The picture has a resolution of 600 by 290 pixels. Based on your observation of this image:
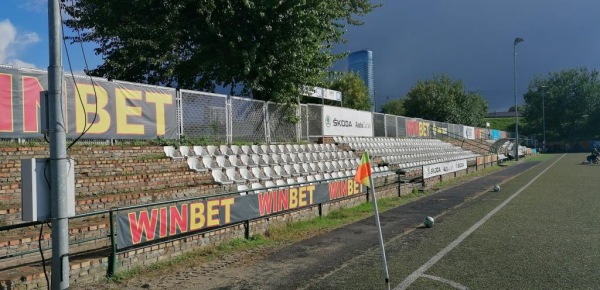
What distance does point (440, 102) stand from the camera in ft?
217

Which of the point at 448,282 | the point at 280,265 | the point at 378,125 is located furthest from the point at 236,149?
the point at 378,125

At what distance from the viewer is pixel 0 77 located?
9.24m

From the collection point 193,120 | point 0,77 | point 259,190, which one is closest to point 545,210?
point 259,190

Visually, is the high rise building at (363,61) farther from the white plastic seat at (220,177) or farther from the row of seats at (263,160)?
the white plastic seat at (220,177)

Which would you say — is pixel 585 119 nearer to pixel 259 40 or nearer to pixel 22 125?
pixel 259 40

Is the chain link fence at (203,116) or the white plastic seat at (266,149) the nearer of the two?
the chain link fence at (203,116)

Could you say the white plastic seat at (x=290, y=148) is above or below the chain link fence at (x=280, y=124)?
below

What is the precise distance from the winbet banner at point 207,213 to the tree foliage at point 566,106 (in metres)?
96.3

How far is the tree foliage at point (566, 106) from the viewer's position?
95125 mm

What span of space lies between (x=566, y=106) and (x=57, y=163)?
111034 mm

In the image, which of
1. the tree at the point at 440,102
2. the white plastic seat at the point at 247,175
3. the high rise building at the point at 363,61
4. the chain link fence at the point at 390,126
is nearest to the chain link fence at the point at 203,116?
the white plastic seat at the point at 247,175

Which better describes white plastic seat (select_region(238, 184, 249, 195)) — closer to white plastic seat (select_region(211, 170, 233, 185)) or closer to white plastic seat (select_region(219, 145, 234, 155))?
white plastic seat (select_region(211, 170, 233, 185))

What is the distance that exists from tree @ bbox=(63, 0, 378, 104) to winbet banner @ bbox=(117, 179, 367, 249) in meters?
5.74

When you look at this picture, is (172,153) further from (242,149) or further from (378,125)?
(378,125)
